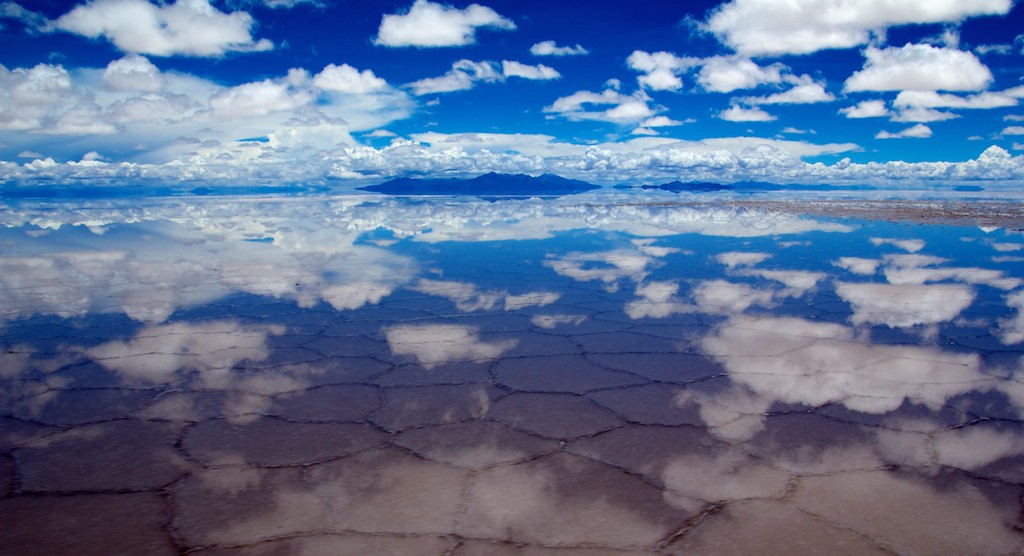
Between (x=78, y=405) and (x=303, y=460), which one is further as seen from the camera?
(x=78, y=405)

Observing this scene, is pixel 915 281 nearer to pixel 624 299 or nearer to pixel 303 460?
pixel 624 299

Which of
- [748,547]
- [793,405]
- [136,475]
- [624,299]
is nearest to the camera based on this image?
[748,547]

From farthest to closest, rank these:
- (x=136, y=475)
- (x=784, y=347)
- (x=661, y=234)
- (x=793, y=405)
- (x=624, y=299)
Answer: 1. (x=661, y=234)
2. (x=624, y=299)
3. (x=784, y=347)
4. (x=793, y=405)
5. (x=136, y=475)

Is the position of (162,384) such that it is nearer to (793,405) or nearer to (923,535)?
(793,405)

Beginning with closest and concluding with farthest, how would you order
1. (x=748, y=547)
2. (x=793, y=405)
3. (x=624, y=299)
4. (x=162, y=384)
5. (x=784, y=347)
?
(x=748, y=547) → (x=793, y=405) → (x=162, y=384) → (x=784, y=347) → (x=624, y=299)

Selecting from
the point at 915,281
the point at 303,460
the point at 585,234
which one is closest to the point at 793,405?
the point at 303,460

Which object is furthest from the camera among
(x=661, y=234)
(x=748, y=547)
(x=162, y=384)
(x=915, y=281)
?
(x=661, y=234)

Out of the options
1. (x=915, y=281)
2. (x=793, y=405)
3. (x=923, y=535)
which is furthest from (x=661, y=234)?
(x=923, y=535)
